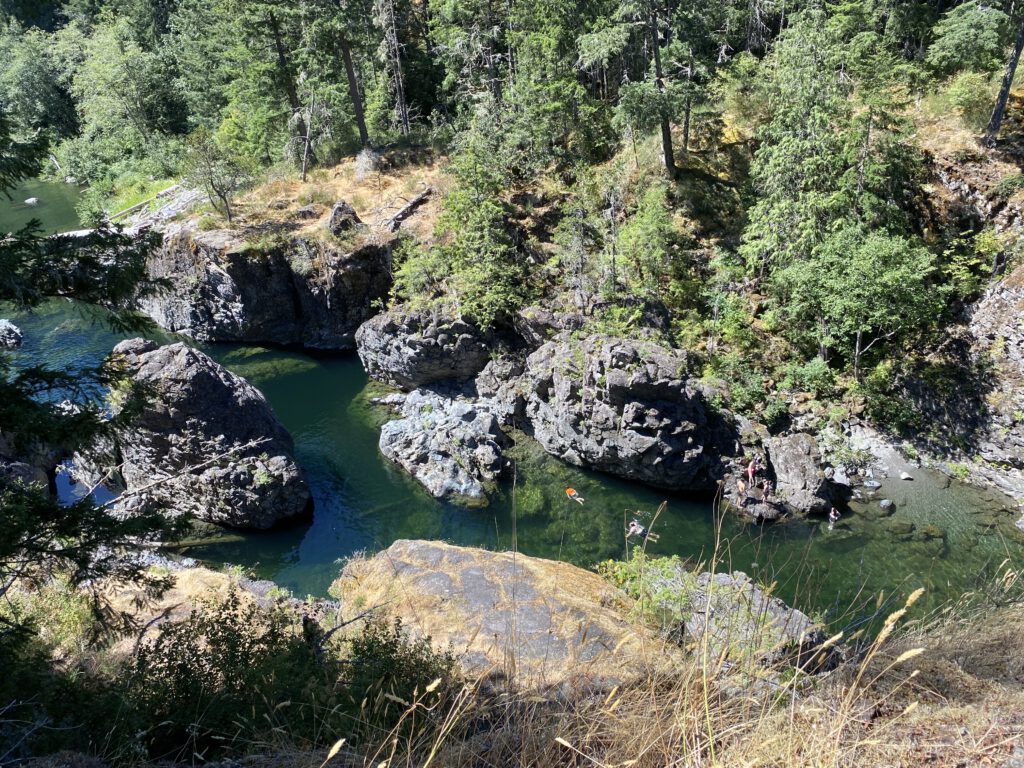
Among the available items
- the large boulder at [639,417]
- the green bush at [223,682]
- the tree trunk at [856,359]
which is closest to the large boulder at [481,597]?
the green bush at [223,682]

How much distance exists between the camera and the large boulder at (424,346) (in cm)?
2166

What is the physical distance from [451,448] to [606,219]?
10474mm

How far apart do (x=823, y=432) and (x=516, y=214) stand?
1367cm

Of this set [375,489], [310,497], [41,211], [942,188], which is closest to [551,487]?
[375,489]

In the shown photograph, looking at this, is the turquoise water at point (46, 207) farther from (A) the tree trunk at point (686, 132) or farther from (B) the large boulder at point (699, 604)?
(B) the large boulder at point (699, 604)

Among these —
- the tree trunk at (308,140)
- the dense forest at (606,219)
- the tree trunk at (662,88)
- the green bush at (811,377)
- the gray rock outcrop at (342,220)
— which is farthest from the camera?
the tree trunk at (308,140)

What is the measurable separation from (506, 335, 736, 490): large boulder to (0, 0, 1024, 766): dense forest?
757 millimetres

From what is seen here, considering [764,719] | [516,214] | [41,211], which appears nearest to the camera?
[764,719]

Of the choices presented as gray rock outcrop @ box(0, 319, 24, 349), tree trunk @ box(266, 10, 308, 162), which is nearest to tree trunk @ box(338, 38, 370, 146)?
tree trunk @ box(266, 10, 308, 162)

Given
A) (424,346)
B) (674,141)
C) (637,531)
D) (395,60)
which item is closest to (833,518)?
(637,531)

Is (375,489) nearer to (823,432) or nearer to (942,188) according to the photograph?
(823,432)

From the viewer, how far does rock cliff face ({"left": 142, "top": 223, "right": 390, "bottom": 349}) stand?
2550cm

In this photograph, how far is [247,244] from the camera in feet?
85.3

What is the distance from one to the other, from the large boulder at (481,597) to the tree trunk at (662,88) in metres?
16.8
